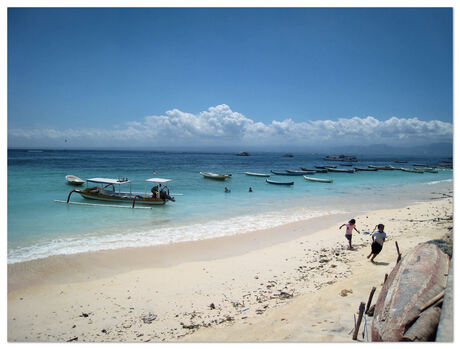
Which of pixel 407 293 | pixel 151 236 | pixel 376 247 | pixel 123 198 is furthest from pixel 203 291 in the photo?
pixel 123 198

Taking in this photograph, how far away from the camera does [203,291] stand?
25.6 ft

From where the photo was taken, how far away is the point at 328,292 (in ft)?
23.0

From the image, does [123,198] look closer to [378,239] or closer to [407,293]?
[378,239]

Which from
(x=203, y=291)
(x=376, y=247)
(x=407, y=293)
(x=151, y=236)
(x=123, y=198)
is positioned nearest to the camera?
(x=407, y=293)

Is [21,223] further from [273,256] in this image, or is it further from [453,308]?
[453,308]

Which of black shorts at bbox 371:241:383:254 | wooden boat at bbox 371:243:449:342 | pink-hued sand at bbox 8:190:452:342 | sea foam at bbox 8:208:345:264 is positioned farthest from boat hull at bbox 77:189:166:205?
wooden boat at bbox 371:243:449:342

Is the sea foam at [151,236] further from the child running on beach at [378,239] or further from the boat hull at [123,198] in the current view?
the child running on beach at [378,239]

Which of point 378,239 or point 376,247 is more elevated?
point 378,239

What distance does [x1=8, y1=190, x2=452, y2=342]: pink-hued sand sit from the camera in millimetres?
5840

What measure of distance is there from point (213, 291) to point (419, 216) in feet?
52.2

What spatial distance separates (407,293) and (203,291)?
515 cm

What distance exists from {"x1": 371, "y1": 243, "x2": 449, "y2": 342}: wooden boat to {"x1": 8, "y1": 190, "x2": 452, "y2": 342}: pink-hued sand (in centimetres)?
67

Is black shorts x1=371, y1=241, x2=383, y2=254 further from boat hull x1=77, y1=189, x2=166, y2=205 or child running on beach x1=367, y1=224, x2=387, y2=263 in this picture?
boat hull x1=77, y1=189, x2=166, y2=205

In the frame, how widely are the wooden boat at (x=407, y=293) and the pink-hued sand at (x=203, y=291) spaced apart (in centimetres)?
67
